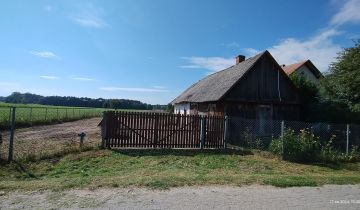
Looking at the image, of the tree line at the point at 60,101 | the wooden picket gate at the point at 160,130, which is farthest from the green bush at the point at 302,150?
the tree line at the point at 60,101

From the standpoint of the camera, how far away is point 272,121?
62.8ft

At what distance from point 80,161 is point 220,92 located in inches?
426

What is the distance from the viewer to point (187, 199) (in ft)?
20.3

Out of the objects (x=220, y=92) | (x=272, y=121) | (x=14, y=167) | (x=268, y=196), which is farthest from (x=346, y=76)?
(x=14, y=167)

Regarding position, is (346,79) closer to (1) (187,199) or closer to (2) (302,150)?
(2) (302,150)

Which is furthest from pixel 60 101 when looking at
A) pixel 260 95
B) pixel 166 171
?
pixel 166 171

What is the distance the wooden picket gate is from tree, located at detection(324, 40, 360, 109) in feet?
27.6

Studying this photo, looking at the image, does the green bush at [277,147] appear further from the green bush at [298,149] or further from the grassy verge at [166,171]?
the grassy verge at [166,171]

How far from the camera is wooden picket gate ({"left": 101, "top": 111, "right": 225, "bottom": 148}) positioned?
520 inches

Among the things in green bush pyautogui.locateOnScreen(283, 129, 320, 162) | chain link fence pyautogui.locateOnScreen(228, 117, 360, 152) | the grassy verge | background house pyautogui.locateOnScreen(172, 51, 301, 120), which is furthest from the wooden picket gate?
background house pyautogui.locateOnScreen(172, 51, 301, 120)

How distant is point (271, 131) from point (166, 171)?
37.8ft

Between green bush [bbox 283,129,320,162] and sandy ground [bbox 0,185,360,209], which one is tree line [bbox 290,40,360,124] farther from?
sandy ground [bbox 0,185,360,209]

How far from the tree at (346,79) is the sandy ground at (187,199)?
493 inches

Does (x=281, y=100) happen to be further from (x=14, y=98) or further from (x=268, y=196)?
(x=14, y=98)
